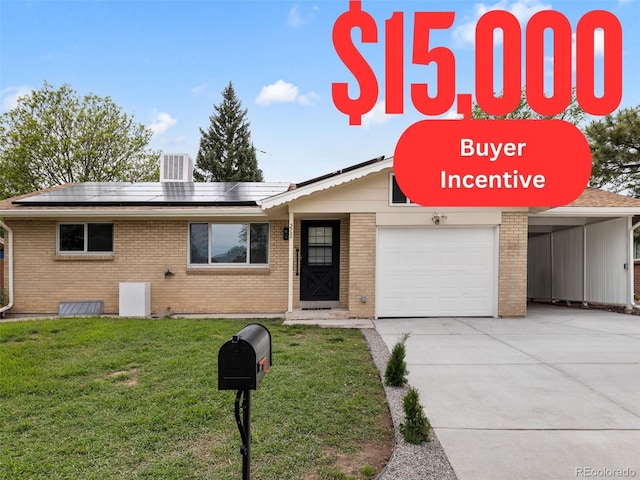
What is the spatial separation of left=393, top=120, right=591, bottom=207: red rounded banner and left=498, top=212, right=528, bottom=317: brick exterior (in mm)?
878

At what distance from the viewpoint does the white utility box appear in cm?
995

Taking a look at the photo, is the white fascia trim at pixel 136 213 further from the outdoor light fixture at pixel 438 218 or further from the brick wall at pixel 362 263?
the outdoor light fixture at pixel 438 218

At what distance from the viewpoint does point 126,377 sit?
16.4 ft

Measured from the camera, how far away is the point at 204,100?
3612cm

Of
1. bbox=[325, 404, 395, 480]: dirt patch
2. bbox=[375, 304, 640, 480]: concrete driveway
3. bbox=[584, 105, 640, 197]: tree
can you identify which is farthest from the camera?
bbox=[584, 105, 640, 197]: tree

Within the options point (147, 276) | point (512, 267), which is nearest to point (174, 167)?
point (147, 276)

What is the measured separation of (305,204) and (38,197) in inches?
286

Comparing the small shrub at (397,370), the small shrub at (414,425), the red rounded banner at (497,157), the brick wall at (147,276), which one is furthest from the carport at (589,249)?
the small shrub at (414,425)

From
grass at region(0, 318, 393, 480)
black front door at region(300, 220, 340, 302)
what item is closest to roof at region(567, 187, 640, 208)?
black front door at region(300, 220, 340, 302)

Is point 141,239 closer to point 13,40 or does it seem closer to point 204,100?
point 13,40

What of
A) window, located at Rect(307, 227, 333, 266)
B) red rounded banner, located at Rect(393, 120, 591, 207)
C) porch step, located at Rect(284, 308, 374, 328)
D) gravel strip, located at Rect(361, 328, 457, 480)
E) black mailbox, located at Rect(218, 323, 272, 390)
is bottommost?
porch step, located at Rect(284, 308, 374, 328)

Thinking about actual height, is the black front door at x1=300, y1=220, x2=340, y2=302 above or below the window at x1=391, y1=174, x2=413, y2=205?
below

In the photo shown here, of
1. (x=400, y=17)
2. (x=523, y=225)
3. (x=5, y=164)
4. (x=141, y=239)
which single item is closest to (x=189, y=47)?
(x=141, y=239)

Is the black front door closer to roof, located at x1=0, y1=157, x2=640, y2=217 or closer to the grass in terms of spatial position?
roof, located at x1=0, y1=157, x2=640, y2=217
